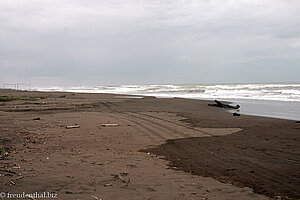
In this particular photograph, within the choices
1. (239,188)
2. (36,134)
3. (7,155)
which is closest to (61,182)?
(7,155)

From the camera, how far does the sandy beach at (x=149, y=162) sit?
188 inches

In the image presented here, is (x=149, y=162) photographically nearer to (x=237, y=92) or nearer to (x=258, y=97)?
(x=258, y=97)

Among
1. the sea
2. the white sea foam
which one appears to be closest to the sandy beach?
the sea

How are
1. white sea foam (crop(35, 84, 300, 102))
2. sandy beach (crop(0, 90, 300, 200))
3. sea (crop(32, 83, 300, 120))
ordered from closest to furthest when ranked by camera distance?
sandy beach (crop(0, 90, 300, 200))
sea (crop(32, 83, 300, 120))
white sea foam (crop(35, 84, 300, 102))

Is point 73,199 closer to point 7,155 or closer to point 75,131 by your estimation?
point 7,155

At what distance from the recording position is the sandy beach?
→ 4.78m

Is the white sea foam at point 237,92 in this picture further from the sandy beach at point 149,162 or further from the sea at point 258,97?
the sandy beach at point 149,162

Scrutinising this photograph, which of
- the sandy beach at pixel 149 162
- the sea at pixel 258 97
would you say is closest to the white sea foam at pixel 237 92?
the sea at pixel 258 97

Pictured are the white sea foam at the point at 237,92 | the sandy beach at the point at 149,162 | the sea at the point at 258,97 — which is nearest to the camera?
the sandy beach at the point at 149,162

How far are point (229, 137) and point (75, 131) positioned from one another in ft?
17.0

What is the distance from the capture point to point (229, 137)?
978cm

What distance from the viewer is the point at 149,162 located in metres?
6.55

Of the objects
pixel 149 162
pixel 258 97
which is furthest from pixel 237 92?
A: pixel 149 162

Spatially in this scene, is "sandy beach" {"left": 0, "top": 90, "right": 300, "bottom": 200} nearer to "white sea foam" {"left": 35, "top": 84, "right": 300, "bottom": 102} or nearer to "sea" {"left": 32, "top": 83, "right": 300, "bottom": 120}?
"sea" {"left": 32, "top": 83, "right": 300, "bottom": 120}
